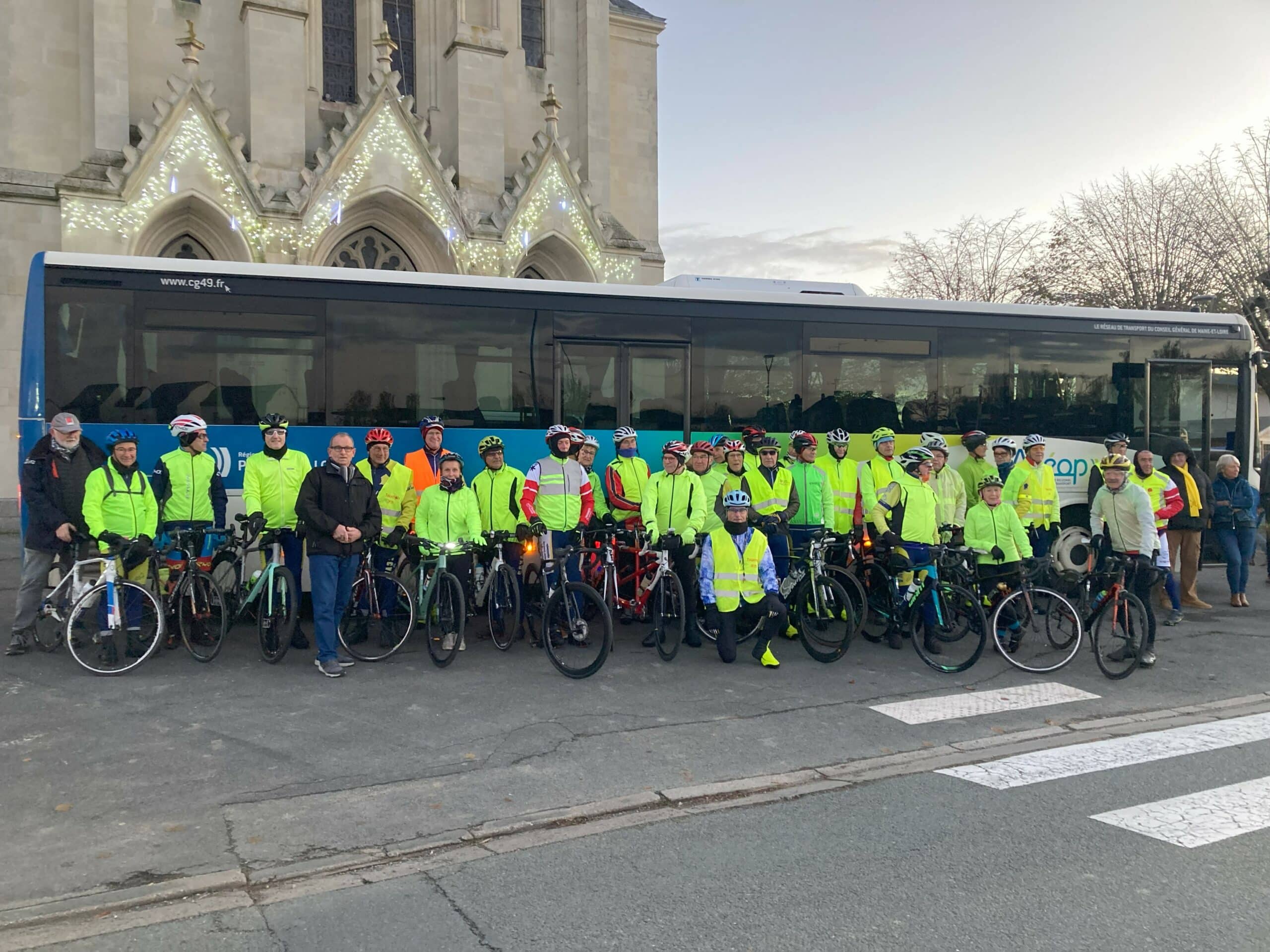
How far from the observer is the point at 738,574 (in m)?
8.18

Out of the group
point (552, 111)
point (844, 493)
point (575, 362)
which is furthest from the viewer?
point (552, 111)

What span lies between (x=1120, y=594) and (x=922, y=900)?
16.7 ft

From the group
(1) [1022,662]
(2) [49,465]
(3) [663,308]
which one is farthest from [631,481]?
(2) [49,465]

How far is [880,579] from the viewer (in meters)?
9.30

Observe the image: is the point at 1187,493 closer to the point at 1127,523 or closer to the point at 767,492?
the point at 1127,523

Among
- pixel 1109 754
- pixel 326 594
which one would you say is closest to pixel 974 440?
pixel 1109 754

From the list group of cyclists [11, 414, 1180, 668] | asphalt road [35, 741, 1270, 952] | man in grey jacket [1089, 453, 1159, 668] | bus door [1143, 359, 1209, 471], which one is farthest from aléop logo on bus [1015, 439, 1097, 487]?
asphalt road [35, 741, 1270, 952]

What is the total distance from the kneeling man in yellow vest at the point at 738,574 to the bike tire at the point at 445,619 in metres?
1.98

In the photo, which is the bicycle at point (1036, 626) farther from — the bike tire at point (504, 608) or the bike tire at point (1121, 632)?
the bike tire at point (504, 608)

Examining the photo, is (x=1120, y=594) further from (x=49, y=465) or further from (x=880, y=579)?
(x=49, y=465)

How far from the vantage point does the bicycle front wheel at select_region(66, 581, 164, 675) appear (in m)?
7.65

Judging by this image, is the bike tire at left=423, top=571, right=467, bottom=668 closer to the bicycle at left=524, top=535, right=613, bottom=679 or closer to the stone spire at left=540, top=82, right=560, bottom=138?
the bicycle at left=524, top=535, right=613, bottom=679

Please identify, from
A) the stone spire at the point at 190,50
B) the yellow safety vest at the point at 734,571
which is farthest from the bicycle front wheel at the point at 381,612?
the stone spire at the point at 190,50

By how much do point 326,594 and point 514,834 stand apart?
3596 millimetres
